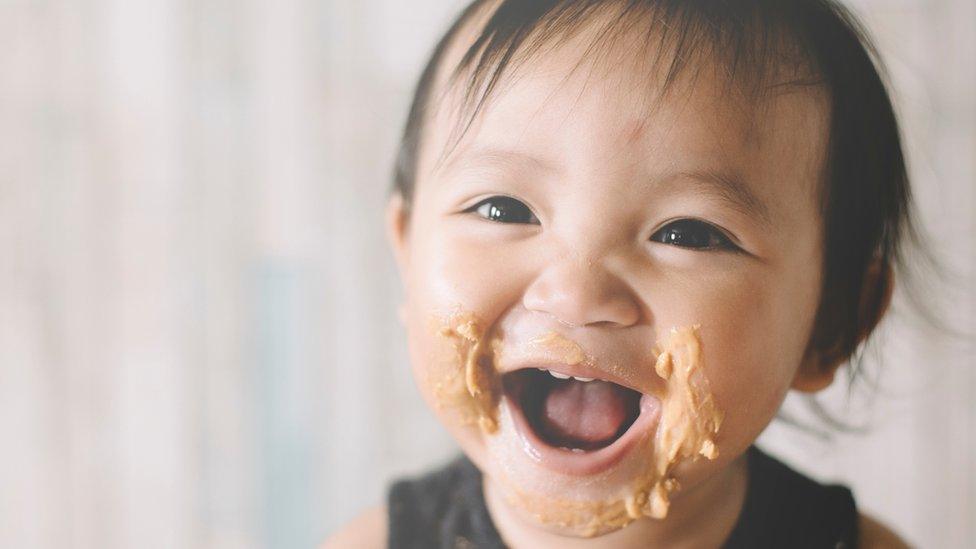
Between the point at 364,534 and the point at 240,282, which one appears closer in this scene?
the point at 364,534

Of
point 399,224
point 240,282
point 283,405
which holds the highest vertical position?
point 399,224

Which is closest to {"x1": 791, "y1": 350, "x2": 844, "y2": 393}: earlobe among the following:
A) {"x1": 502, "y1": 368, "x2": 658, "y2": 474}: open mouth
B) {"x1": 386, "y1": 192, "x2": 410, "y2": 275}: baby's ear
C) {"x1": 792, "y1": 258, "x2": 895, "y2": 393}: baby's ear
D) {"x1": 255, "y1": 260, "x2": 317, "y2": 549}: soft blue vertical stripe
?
{"x1": 792, "y1": 258, "x2": 895, "y2": 393}: baby's ear

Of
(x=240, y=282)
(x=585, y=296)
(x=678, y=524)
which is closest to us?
(x=585, y=296)

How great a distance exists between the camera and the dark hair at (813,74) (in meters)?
0.40

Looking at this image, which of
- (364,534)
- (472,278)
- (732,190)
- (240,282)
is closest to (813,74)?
(732,190)

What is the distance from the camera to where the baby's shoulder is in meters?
0.57

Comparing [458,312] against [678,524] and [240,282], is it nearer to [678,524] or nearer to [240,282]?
[678,524]

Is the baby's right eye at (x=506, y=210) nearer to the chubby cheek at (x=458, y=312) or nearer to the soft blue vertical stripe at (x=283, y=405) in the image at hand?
the chubby cheek at (x=458, y=312)

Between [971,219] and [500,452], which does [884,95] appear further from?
[971,219]

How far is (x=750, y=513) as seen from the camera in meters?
0.54

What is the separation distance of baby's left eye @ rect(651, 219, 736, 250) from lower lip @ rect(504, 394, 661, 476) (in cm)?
7

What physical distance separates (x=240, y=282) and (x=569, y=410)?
47 centimetres

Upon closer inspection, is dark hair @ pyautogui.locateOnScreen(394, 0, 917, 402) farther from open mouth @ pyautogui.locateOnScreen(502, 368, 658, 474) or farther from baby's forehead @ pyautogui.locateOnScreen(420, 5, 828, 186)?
open mouth @ pyautogui.locateOnScreen(502, 368, 658, 474)

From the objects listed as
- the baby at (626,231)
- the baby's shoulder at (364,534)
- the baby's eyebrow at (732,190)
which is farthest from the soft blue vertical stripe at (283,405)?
the baby's eyebrow at (732,190)
